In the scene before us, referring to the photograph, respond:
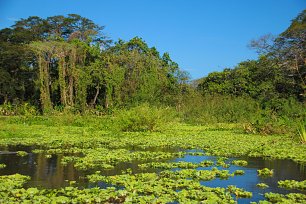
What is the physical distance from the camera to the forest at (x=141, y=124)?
5.75 m

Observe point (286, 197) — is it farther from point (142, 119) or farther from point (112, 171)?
point (142, 119)

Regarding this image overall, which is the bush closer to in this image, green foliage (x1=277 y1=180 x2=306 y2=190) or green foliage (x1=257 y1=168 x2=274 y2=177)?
green foliage (x1=257 y1=168 x2=274 y2=177)

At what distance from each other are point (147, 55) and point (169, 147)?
19.8 metres

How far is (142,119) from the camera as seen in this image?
14.5m

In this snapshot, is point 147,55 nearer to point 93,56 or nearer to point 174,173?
point 93,56

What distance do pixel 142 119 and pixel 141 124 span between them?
239 mm

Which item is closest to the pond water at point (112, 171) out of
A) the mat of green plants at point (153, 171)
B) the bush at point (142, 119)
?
the mat of green plants at point (153, 171)

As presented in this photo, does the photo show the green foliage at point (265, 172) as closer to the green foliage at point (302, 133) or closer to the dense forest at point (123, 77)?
the green foliage at point (302, 133)

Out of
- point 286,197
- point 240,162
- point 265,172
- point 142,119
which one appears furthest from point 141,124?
point 286,197

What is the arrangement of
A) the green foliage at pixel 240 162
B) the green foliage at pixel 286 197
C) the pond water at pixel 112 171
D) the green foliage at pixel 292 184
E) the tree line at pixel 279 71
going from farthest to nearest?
the tree line at pixel 279 71
the green foliage at pixel 240 162
the pond water at pixel 112 171
the green foliage at pixel 292 184
the green foliage at pixel 286 197

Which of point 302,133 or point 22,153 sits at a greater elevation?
point 302,133

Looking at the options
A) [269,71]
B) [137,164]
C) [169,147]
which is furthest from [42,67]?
[137,164]

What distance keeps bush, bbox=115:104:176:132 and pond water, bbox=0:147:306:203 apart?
5.42m

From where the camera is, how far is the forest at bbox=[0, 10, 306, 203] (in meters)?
5.75
